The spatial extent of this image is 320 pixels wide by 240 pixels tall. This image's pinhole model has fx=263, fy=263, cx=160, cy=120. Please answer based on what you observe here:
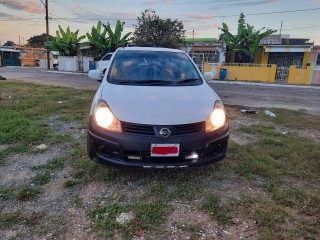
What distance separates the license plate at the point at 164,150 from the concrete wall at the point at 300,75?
18.7 meters

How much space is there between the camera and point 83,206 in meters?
2.74

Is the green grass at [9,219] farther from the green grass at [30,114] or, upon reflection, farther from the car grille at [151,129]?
the green grass at [30,114]

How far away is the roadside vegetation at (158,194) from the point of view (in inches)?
95.0

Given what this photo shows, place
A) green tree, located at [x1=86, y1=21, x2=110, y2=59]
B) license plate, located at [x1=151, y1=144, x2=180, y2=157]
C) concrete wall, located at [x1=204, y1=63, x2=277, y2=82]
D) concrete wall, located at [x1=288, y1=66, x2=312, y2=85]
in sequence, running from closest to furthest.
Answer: license plate, located at [x1=151, y1=144, x2=180, y2=157] < concrete wall, located at [x1=288, y1=66, x2=312, y2=85] < concrete wall, located at [x1=204, y1=63, x2=277, y2=82] < green tree, located at [x1=86, y1=21, x2=110, y2=59]

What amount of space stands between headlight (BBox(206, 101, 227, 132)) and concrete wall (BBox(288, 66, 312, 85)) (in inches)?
705

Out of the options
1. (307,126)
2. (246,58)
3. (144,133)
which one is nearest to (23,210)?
(144,133)

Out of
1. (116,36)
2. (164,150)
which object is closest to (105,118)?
(164,150)

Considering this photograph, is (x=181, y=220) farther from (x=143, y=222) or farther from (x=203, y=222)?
(x=143, y=222)

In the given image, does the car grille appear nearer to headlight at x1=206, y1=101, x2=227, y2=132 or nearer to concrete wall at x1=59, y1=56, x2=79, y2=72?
headlight at x1=206, y1=101, x2=227, y2=132

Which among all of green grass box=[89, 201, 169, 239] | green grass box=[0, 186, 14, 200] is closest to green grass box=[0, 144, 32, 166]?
green grass box=[0, 186, 14, 200]

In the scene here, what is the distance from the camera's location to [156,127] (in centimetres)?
285

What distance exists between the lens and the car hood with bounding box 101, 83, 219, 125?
2909 mm

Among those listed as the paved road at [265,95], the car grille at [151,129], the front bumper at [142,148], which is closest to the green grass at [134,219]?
the front bumper at [142,148]

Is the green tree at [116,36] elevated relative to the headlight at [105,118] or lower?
elevated
